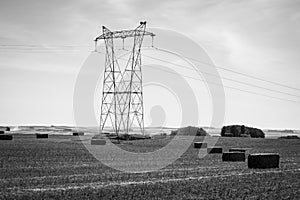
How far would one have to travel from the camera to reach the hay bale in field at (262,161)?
94.9 ft

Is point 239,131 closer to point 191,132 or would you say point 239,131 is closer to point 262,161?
point 191,132

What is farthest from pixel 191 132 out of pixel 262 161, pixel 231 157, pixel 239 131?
pixel 262 161

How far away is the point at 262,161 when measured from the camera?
96.2 ft

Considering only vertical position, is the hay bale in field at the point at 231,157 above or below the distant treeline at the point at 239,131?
below

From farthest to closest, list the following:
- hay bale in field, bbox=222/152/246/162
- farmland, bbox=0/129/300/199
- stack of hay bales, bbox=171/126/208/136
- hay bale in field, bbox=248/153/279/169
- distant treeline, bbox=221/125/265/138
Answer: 1. stack of hay bales, bbox=171/126/208/136
2. distant treeline, bbox=221/125/265/138
3. hay bale in field, bbox=222/152/246/162
4. hay bale in field, bbox=248/153/279/169
5. farmland, bbox=0/129/300/199

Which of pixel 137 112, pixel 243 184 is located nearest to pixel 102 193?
pixel 243 184

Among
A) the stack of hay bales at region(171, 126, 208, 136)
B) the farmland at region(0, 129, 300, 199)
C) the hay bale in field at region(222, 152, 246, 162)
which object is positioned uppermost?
the stack of hay bales at region(171, 126, 208, 136)

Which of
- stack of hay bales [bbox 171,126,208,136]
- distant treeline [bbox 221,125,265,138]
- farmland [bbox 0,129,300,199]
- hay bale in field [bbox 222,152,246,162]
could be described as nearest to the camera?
farmland [bbox 0,129,300,199]

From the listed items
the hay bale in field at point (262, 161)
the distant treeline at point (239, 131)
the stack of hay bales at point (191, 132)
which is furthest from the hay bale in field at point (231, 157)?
the stack of hay bales at point (191, 132)

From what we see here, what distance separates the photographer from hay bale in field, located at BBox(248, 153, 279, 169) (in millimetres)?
28922

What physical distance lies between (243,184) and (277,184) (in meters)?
1.41

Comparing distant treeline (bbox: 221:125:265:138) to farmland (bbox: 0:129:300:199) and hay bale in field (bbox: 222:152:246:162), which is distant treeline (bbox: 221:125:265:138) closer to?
hay bale in field (bbox: 222:152:246:162)

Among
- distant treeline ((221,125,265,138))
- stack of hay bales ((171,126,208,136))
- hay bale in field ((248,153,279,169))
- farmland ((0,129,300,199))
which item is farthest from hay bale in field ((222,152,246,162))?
stack of hay bales ((171,126,208,136))

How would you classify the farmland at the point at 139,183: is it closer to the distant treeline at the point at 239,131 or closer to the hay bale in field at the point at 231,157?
the hay bale in field at the point at 231,157
